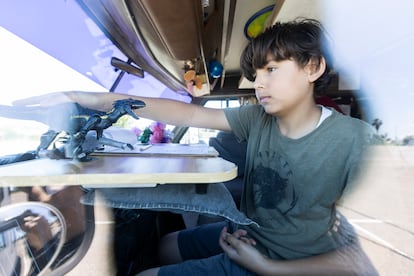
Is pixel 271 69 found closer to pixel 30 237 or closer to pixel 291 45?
pixel 291 45

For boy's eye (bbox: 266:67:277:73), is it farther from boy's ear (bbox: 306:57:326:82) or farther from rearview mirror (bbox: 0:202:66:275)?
rearview mirror (bbox: 0:202:66:275)

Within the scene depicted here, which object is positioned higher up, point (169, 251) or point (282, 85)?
point (282, 85)

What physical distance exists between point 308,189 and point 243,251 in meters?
0.28

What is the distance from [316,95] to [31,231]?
1.06 metres

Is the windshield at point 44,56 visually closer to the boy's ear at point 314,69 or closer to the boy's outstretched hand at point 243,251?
the boy's outstretched hand at point 243,251

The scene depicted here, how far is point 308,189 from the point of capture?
0.76m

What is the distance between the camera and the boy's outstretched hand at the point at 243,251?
0.70 metres

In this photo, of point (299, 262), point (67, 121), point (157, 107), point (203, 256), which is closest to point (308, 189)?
point (299, 262)

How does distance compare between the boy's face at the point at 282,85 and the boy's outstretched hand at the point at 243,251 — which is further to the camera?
the boy's face at the point at 282,85

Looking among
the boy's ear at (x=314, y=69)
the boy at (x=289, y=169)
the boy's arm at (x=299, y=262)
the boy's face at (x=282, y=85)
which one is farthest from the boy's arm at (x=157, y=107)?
the boy's arm at (x=299, y=262)

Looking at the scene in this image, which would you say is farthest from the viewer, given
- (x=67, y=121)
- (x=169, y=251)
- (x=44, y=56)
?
(x=44, y=56)

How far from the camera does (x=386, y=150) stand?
0.81 m

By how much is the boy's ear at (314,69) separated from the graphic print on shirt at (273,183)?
0.30 m

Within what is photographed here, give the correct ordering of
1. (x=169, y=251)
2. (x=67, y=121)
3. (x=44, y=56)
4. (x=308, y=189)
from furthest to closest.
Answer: (x=44, y=56)
(x=169, y=251)
(x=308, y=189)
(x=67, y=121)
